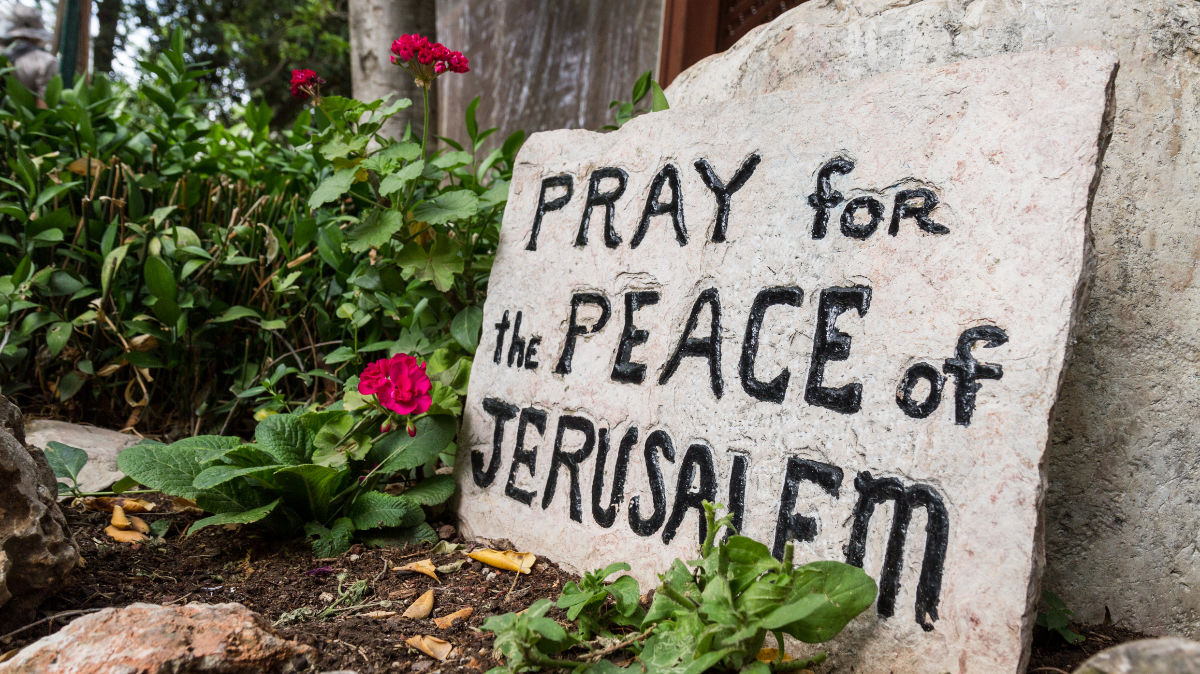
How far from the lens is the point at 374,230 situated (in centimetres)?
204

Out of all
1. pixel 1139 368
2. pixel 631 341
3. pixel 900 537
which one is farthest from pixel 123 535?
pixel 1139 368

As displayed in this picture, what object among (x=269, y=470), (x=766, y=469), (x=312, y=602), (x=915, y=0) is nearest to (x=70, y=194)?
(x=269, y=470)

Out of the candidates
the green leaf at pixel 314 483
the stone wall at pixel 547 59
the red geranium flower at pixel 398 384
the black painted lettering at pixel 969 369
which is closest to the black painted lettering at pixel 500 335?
the red geranium flower at pixel 398 384

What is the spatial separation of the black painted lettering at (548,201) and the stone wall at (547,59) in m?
1.65

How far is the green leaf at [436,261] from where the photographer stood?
204cm

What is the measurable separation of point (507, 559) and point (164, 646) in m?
0.72

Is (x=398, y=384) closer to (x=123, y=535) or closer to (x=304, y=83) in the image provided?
(x=123, y=535)

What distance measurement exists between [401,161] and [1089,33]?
5.64ft

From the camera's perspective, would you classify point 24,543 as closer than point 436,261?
Yes

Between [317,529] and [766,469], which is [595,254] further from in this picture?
[317,529]

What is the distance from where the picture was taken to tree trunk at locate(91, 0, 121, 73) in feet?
31.2

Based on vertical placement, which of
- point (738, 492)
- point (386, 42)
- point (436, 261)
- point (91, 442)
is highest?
point (386, 42)

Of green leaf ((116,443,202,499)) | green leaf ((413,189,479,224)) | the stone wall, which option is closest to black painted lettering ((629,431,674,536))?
green leaf ((413,189,479,224))

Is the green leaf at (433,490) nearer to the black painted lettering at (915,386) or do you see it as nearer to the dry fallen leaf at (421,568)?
the dry fallen leaf at (421,568)
